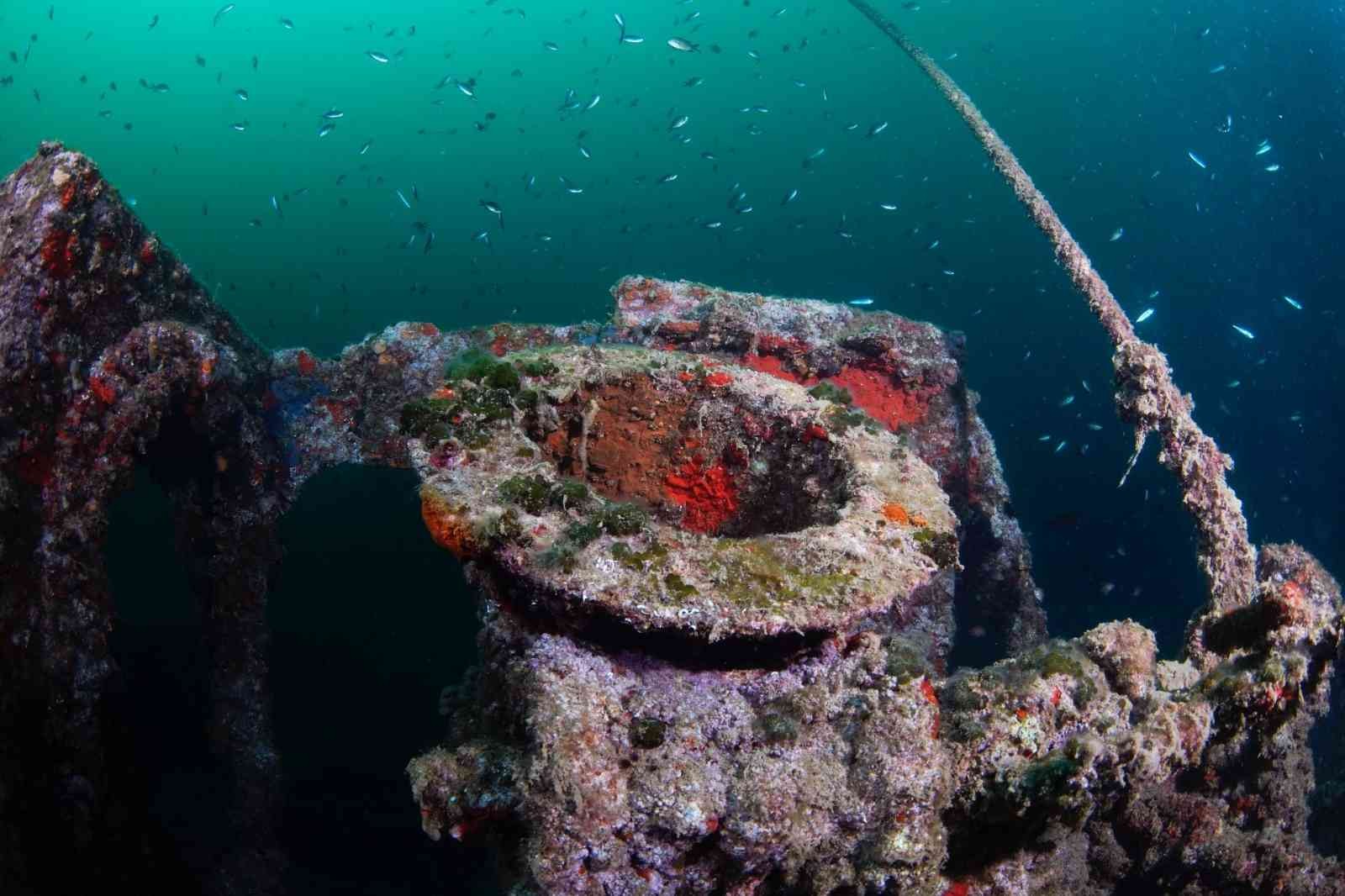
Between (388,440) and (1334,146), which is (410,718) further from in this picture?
(1334,146)


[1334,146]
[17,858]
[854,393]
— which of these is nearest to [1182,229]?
[1334,146]

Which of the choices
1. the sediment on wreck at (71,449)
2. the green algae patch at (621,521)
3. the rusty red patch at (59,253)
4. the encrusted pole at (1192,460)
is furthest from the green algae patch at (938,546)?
the rusty red patch at (59,253)

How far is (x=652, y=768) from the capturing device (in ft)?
9.39

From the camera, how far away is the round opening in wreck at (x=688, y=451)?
4.74 meters

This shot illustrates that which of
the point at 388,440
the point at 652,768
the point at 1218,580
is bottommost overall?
the point at 1218,580

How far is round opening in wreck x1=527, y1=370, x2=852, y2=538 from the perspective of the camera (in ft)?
15.6

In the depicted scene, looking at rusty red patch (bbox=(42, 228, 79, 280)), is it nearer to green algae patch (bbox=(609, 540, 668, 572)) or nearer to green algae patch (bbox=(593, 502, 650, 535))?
green algae patch (bbox=(593, 502, 650, 535))

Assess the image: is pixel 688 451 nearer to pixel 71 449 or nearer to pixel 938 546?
pixel 938 546

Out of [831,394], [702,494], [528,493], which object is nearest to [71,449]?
[528,493]

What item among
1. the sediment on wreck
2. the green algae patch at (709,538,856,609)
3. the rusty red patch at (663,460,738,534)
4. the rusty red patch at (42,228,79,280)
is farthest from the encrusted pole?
the rusty red patch at (42,228,79,280)

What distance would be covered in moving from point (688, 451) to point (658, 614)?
221cm

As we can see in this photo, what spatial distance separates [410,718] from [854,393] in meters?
7.15

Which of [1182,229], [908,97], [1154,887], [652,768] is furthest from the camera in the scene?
[908,97]

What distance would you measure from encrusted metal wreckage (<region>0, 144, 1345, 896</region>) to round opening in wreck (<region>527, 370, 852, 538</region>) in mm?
26
